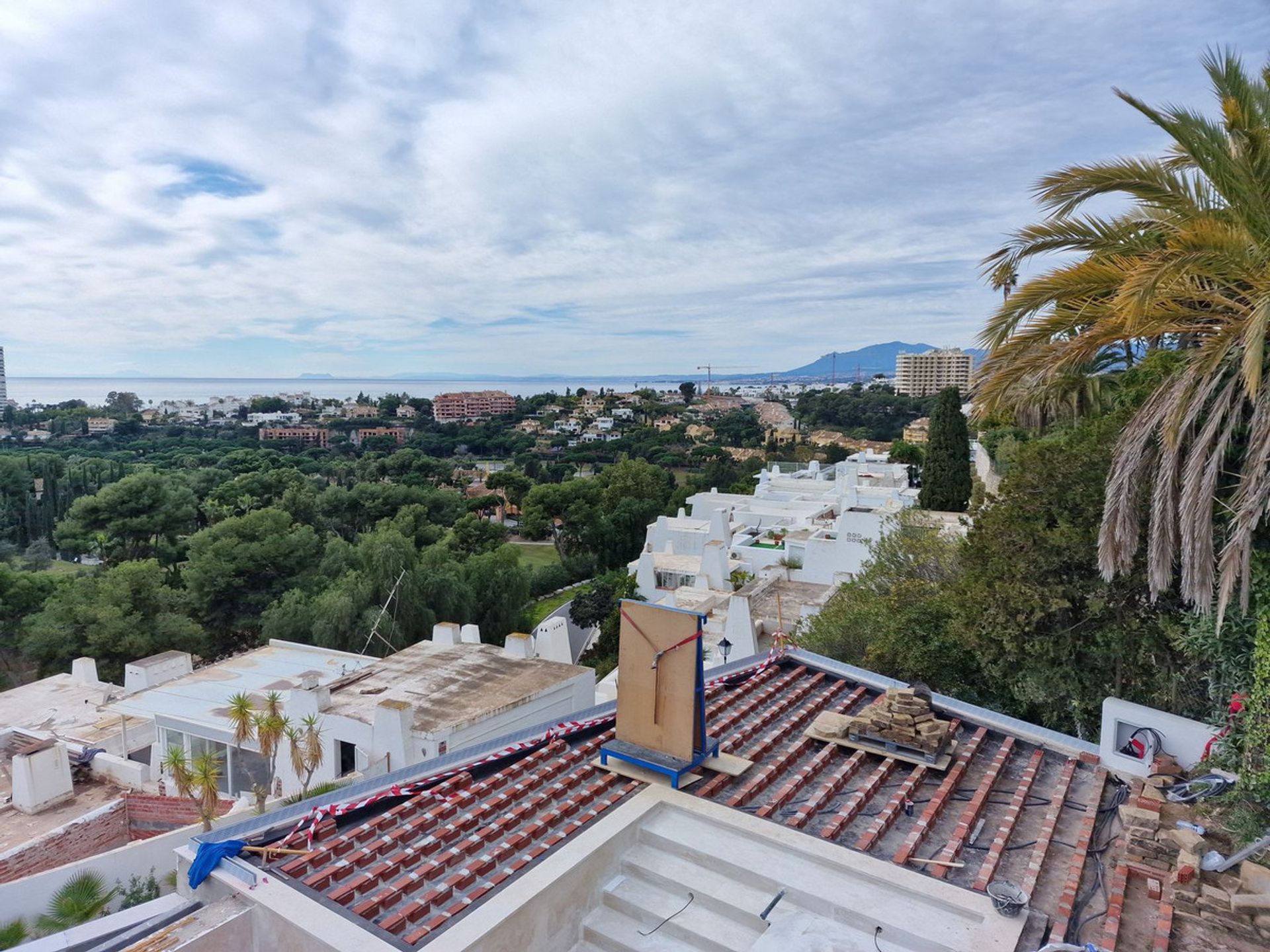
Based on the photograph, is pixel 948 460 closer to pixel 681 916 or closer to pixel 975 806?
pixel 975 806

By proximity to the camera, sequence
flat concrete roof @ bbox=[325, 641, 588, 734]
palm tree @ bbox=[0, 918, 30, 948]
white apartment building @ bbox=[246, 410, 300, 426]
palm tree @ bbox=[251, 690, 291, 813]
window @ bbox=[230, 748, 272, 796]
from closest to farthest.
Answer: palm tree @ bbox=[0, 918, 30, 948]
palm tree @ bbox=[251, 690, 291, 813]
flat concrete roof @ bbox=[325, 641, 588, 734]
window @ bbox=[230, 748, 272, 796]
white apartment building @ bbox=[246, 410, 300, 426]

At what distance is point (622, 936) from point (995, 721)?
3869 millimetres

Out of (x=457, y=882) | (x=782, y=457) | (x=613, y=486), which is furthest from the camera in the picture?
(x=782, y=457)

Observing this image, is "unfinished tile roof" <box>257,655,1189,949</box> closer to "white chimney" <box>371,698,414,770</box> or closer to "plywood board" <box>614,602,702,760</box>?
"plywood board" <box>614,602,702,760</box>

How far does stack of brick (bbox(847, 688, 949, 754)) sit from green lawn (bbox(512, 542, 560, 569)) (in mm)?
28522

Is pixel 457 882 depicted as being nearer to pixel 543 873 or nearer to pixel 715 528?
pixel 543 873

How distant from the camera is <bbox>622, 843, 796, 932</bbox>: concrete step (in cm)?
412

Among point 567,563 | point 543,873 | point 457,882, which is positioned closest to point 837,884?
point 543,873

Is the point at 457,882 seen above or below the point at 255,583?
above

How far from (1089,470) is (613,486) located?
33393mm

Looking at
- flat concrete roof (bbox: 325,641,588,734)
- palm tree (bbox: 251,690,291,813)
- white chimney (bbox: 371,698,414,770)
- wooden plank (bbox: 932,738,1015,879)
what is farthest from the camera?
flat concrete roof (bbox: 325,641,588,734)

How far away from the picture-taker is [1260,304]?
13.2ft

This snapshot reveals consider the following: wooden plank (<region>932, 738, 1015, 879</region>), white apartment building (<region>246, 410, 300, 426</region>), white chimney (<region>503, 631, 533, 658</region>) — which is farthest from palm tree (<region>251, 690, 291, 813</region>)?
white apartment building (<region>246, 410, 300, 426</region>)

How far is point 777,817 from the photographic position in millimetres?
4750
